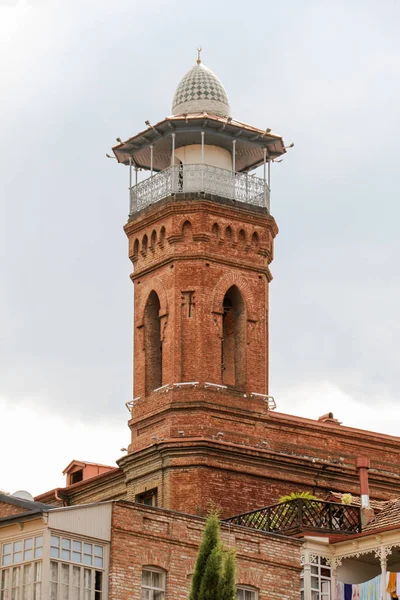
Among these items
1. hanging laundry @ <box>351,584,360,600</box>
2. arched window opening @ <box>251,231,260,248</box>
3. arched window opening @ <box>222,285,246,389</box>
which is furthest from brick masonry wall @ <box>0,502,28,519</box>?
arched window opening @ <box>251,231,260,248</box>

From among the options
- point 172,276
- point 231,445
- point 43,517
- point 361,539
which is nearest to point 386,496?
point 231,445

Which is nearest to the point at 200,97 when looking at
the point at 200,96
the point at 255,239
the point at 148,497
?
the point at 200,96

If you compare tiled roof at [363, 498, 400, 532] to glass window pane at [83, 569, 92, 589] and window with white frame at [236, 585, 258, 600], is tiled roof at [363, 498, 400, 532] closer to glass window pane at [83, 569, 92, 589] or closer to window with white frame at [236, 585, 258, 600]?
window with white frame at [236, 585, 258, 600]

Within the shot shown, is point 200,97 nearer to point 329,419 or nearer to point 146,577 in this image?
point 329,419

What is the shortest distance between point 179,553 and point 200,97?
77.9 feet

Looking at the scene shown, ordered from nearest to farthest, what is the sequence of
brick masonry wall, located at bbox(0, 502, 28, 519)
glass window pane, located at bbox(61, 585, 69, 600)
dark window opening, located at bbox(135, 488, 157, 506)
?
glass window pane, located at bbox(61, 585, 69, 600), brick masonry wall, located at bbox(0, 502, 28, 519), dark window opening, located at bbox(135, 488, 157, 506)

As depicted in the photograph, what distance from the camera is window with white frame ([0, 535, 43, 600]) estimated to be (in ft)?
145

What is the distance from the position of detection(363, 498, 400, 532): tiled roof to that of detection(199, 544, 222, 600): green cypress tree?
909 cm

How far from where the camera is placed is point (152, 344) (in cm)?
6481

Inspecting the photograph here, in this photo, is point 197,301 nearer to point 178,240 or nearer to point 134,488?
point 178,240

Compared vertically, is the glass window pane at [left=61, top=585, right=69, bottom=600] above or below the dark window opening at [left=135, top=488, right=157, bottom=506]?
below

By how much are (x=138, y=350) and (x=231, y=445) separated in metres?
5.71

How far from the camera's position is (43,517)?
44375 millimetres

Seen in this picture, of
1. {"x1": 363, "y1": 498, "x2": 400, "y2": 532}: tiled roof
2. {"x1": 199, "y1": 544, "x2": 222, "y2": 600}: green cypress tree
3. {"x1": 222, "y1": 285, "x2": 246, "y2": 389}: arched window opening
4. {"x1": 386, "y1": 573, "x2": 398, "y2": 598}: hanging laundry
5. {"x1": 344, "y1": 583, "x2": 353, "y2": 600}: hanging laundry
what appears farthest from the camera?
{"x1": 222, "y1": 285, "x2": 246, "y2": 389}: arched window opening
